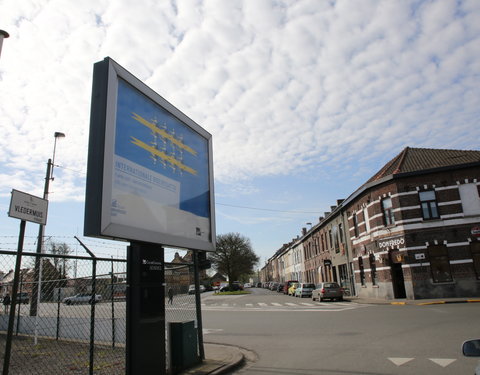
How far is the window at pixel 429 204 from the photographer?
80.9 ft

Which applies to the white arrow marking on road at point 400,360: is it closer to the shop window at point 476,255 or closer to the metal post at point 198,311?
the metal post at point 198,311

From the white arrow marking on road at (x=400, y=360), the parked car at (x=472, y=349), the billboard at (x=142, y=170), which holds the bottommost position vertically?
the white arrow marking on road at (x=400, y=360)

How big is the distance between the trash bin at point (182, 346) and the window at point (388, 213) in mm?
21470

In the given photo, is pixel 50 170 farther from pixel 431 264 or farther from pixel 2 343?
pixel 431 264

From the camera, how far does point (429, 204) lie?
24844 mm

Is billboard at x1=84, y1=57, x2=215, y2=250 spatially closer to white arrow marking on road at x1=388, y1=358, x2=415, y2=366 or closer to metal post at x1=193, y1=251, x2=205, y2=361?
metal post at x1=193, y1=251, x2=205, y2=361

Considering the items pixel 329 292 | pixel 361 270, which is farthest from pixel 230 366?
pixel 361 270

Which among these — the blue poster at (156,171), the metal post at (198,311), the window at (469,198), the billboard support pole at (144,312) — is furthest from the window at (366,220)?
the billboard support pole at (144,312)

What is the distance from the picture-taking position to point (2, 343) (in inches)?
415

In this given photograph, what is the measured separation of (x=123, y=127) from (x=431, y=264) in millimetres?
23753

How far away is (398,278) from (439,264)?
2934 mm

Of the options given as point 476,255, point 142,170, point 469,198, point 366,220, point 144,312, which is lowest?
point 144,312

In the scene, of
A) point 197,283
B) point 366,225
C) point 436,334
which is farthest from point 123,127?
point 366,225

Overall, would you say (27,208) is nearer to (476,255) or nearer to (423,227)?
(423,227)
